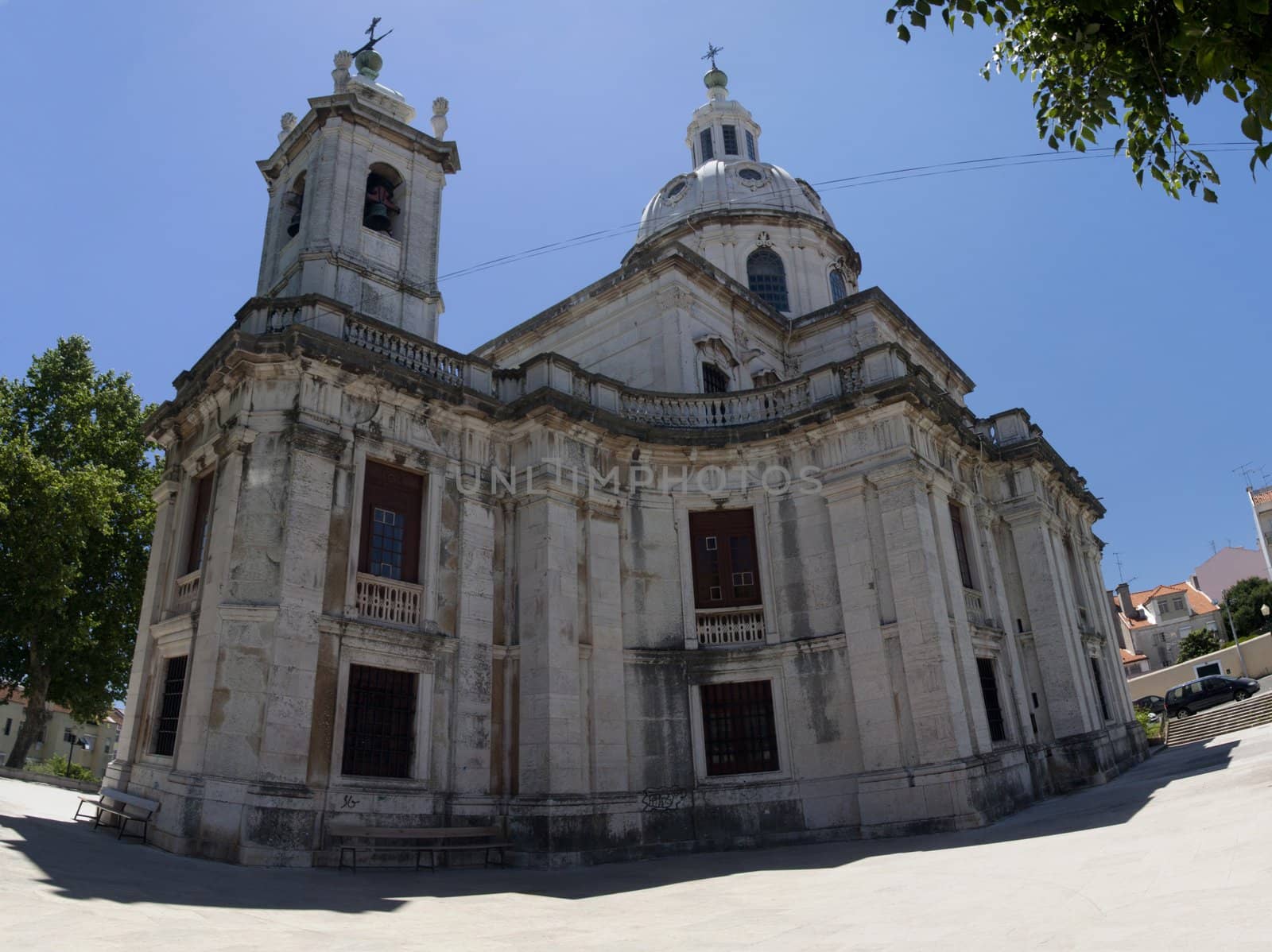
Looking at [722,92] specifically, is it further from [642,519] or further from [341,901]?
[341,901]

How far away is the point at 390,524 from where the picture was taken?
14.6 m

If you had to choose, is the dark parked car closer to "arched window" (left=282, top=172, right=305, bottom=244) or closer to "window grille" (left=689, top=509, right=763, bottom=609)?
"window grille" (left=689, top=509, right=763, bottom=609)

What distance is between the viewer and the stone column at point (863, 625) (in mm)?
14727

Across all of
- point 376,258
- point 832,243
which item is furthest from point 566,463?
point 832,243

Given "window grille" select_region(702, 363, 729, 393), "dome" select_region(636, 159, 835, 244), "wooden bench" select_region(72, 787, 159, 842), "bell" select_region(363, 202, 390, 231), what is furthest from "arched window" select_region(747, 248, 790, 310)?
"wooden bench" select_region(72, 787, 159, 842)

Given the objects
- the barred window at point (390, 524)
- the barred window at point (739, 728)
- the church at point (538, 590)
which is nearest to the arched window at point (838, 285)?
the church at point (538, 590)

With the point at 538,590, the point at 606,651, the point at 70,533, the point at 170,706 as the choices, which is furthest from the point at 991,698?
the point at 70,533

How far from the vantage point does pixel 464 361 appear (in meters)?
16.4

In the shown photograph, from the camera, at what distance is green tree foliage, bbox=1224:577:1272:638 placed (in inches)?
2206

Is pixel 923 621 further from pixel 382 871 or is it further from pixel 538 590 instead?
pixel 382 871

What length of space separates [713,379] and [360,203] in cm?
930

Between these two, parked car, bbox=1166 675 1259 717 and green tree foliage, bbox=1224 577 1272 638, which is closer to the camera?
parked car, bbox=1166 675 1259 717

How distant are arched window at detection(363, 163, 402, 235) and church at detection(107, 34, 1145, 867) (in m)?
0.08

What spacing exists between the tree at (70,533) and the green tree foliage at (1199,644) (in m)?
60.2
